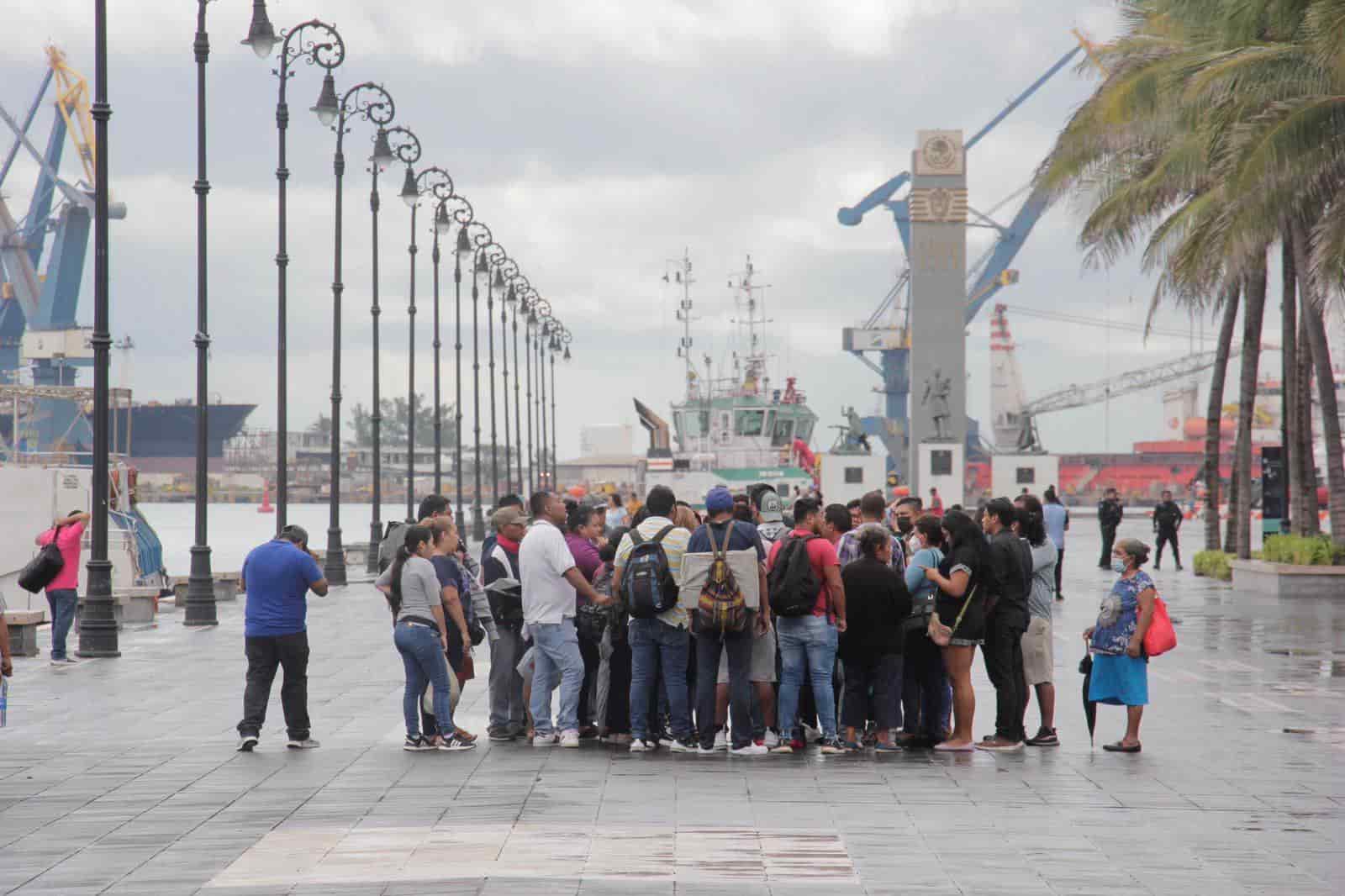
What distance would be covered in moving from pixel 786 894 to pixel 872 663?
4400mm

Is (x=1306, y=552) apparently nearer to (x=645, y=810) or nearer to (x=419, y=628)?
(x=419, y=628)

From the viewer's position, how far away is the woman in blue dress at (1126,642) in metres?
11.4

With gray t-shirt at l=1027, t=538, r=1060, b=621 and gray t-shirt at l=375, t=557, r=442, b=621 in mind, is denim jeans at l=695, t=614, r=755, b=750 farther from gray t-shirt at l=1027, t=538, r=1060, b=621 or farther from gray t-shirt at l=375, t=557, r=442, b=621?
gray t-shirt at l=1027, t=538, r=1060, b=621

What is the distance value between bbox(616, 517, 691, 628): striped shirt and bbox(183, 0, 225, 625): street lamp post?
1282 centimetres

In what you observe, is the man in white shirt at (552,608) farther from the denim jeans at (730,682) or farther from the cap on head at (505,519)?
the denim jeans at (730,682)

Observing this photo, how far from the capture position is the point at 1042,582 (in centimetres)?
1205

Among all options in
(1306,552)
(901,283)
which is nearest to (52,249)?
(901,283)

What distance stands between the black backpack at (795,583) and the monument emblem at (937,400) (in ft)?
168

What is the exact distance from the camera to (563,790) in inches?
385

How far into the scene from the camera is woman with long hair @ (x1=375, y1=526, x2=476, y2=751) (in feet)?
36.9

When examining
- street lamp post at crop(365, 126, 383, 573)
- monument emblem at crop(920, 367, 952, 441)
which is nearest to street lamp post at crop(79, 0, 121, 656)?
street lamp post at crop(365, 126, 383, 573)

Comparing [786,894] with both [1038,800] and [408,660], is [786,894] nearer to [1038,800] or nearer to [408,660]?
[1038,800]

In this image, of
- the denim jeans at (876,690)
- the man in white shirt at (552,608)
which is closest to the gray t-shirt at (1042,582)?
the denim jeans at (876,690)

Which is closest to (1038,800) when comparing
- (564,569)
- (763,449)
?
(564,569)
